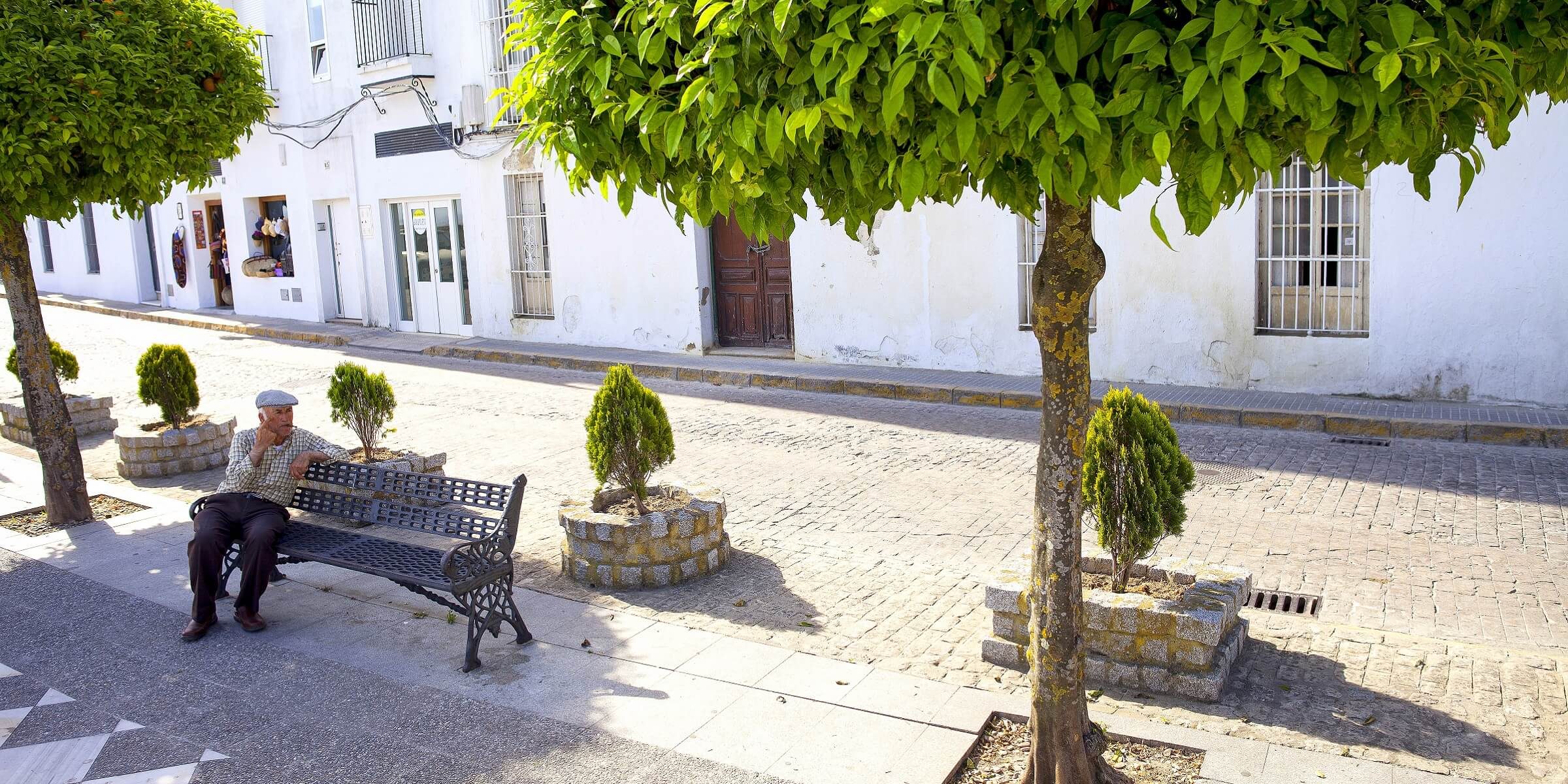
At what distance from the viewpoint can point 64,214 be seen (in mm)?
8352

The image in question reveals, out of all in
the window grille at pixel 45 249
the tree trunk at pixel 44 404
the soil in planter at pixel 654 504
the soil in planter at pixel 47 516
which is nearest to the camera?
the soil in planter at pixel 654 504

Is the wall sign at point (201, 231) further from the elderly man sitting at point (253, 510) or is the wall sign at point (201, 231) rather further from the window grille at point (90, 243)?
the elderly man sitting at point (253, 510)

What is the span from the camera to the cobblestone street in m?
4.95

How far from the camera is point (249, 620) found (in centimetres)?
638

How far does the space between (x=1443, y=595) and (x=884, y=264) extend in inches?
341

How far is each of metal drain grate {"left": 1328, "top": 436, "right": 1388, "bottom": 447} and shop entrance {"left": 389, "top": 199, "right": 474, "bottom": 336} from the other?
517 inches

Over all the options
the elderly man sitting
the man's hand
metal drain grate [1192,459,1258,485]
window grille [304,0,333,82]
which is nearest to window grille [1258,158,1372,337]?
metal drain grate [1192,459,1258,485]

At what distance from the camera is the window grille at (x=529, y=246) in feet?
58.9

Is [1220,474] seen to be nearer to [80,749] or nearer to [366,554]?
[366,554]

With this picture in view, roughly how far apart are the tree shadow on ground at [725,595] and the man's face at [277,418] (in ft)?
5.21

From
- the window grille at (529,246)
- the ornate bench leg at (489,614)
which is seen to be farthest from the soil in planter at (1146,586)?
the window grille at (529,246)

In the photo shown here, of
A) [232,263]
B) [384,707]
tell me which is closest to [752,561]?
[384,707]

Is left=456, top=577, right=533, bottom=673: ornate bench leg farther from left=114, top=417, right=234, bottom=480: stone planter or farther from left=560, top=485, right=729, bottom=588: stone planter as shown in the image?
left=114, top=417, right=234, bottom=480: stone planter

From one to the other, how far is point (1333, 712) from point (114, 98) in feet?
25.3
